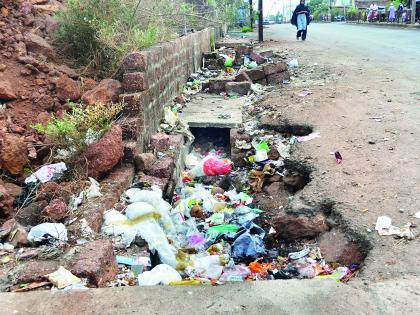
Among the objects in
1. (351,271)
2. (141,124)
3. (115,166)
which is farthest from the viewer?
(141,124)

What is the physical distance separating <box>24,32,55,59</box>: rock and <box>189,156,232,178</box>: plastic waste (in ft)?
6.80

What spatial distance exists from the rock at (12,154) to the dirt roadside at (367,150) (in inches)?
92.3

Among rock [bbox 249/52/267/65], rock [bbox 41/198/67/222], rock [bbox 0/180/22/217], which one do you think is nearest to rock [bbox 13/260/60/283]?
rock [bbox 41/198/67/222]

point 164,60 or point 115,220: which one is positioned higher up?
point 164,60

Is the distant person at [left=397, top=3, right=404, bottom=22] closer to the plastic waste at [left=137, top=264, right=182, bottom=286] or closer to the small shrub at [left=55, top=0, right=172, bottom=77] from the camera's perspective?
the small shrub at [left=55, top=0, right=172, bottom=77]

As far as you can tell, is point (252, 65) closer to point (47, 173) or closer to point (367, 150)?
point (367, 150)

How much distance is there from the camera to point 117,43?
16.5 ft

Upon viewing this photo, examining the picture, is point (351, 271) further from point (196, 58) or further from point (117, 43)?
point (196, 58)

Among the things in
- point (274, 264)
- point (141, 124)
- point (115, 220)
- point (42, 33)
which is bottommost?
point (274, 264)

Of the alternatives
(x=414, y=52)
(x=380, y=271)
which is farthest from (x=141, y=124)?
(x=414, y=52)

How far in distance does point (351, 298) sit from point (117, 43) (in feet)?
12.9

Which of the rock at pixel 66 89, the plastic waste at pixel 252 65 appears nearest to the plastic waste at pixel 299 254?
the rock at pixel 66 89

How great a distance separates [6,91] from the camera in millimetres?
4094

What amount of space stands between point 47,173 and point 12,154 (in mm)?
348
